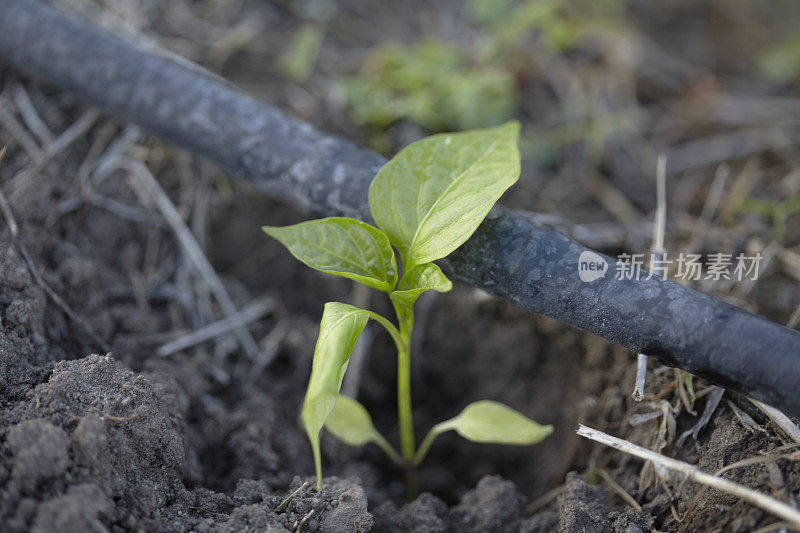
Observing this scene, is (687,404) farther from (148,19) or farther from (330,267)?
(148,19)

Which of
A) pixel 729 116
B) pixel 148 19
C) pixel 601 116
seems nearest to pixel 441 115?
pixel 601 116

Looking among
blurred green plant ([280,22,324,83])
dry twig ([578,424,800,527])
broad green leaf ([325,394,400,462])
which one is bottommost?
broad green leaf ([325,394,400,462])

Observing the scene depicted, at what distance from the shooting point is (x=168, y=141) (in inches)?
77.2

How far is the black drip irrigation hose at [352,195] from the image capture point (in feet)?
4.33

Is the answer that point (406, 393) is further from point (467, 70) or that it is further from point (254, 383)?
point (467, 70)

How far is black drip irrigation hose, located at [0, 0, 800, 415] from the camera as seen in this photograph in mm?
1320

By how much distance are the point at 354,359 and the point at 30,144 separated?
139 centimetres

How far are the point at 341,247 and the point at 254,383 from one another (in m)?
0.71

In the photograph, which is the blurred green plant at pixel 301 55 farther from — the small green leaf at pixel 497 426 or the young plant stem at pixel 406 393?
the small green leaf at pixel 497 426

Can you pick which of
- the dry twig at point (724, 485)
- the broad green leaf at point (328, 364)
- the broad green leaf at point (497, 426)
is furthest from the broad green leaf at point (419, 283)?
the dry twig at point (724, 485)

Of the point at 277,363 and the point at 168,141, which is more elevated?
the point at 168,141

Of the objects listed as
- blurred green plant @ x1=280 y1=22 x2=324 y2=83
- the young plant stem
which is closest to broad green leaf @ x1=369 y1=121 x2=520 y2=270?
the young plant stem

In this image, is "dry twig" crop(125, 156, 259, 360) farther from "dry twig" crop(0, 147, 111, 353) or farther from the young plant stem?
the young plant stem

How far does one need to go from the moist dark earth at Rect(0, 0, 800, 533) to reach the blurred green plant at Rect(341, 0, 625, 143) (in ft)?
0.40
